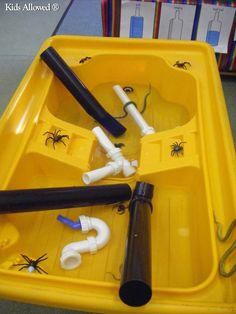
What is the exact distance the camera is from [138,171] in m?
0.70

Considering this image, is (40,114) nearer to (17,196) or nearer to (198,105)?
(17,196)

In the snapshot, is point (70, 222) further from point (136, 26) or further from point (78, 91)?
point (136, 26)

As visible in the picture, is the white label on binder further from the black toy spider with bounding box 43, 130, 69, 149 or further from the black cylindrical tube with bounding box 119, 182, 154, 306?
the black cylindrical tube with bounding box 119, 182, 154, 306

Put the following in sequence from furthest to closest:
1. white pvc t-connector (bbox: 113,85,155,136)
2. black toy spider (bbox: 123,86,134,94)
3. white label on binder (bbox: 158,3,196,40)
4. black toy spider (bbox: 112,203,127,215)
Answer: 1. white label on binder (bbox: 158,3,196,40)
2. black toy spider (bbox: 123,86,134,94)
3. white pvc t-connector (bbox: 113,85,155,136)
4. black toy spider (bbox: 112,203,127,215)

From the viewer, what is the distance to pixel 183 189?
72cm

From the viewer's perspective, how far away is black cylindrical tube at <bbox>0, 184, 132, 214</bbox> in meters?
0.58

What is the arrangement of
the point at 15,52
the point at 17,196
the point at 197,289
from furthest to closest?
the point at 15,52, the point at 17,196, the point at 197,289

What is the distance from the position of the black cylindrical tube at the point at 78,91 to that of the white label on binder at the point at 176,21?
1.86 ft

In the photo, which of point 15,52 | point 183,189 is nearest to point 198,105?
point 183,189

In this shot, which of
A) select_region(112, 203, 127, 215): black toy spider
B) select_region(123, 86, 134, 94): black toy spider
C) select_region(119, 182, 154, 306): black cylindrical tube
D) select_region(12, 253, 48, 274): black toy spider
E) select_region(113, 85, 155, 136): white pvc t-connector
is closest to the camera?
select_region(119, 182, 154, 306): black cylindrical tube

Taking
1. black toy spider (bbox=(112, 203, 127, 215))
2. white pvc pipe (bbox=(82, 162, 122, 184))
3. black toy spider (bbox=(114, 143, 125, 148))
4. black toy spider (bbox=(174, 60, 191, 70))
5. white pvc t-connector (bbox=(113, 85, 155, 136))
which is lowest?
black toy spider (bbox=(112, 203, 127, 215))

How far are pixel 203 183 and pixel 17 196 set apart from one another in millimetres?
357

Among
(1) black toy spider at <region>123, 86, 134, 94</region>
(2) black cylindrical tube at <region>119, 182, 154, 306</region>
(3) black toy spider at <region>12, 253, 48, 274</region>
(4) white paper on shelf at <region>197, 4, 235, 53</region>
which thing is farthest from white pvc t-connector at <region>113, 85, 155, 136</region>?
(4) white paper on shelf at <region>197, 4, 235, 53</region>

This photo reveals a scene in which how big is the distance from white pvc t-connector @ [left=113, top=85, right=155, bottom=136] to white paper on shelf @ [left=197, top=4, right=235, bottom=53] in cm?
53
